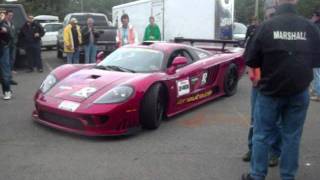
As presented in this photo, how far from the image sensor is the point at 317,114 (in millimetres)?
8273

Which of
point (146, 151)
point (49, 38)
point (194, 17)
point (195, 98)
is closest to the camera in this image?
point (146, 151)

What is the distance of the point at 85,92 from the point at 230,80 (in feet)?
12.0

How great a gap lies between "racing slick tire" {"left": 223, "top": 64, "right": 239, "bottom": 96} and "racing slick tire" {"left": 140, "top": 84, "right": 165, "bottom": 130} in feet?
8.37

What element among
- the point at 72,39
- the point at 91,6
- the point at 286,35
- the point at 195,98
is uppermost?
the point at 91,6

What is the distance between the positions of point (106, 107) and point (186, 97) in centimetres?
187

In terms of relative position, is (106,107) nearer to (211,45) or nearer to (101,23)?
(211,45)

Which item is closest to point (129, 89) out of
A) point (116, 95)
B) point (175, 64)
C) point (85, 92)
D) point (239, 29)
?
point (116, 95)

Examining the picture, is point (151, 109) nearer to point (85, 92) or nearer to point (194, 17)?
point (85, 92)

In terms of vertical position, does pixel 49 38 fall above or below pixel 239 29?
below

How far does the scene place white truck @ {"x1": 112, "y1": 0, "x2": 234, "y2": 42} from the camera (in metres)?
14.8

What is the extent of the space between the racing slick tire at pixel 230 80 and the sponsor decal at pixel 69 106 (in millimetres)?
3565

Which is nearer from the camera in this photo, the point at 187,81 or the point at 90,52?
the point at 187,81

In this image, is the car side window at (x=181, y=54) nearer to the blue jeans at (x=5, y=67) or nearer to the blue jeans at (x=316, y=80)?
the blue jeans at (x=316, y=80)

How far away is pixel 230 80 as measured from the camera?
9.59m
